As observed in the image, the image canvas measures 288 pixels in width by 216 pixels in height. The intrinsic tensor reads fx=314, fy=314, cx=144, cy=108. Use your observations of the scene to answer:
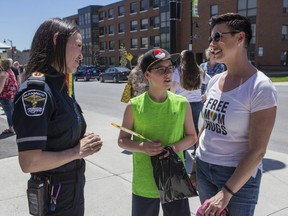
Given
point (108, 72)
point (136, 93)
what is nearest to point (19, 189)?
point (136, 93)

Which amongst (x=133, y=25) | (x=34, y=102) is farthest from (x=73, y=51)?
(x=133, y=25)

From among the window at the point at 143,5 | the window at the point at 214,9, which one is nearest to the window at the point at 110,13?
the window at the point at 143,5

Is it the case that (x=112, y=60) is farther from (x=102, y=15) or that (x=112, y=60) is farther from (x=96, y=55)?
(x=102, y=15)

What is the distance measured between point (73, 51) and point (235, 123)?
43.5 inches

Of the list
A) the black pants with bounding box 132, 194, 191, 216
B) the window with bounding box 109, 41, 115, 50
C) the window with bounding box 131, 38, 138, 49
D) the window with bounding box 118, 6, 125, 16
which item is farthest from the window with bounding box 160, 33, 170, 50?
the black pants with bounding box 132, 194, 191, 216

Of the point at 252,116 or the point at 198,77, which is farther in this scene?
the point at 198,77

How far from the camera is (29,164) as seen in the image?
1.71m

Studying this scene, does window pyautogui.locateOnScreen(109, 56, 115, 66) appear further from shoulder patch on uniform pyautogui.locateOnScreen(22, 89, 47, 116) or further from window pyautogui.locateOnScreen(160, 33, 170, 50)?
shoulder patch on uniform pyautogui.locateOnScreen(22, 89, 47, 116)

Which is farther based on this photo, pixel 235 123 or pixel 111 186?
pixel 111 186

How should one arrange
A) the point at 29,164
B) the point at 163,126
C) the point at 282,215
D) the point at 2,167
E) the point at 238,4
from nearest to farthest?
the point at 29,164 → the point at 163,126 → the point at 282,215 → the point at 2,167 → the point at 238,4

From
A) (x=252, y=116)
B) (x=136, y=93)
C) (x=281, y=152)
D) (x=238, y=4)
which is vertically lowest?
(x=281, y=152)

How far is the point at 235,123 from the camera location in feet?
6.37

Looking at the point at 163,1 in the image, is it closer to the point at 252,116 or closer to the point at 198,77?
the point at 198,77

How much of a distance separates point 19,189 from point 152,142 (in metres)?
2.84
